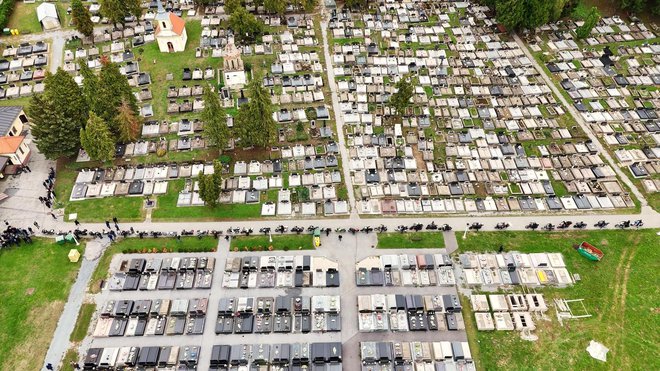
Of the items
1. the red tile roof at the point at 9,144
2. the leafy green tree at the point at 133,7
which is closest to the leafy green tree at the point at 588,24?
the leafy green tree at the point at 133,7

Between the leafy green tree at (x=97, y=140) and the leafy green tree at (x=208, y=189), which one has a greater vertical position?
the leafy green tree at (x=97, y=140)

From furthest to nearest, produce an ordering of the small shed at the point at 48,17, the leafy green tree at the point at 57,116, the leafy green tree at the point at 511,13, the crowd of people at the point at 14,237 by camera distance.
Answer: the small shed at the point at 48,17 < the leafy green tree at the point at 511,13 < the leafy green tree at the point at 57,116 < the crowd of people at the point at 14,237

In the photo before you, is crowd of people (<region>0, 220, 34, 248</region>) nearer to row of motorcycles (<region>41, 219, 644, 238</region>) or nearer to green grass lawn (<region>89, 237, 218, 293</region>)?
row of motorcycles (<region>41, 219, 644, 238</region>)

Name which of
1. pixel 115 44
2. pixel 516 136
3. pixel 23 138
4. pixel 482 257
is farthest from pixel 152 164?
pixel 516 136

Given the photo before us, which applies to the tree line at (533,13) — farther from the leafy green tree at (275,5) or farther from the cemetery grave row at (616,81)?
the leafy green tree at (275,5)

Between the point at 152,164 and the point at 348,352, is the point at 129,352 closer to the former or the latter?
the point at 348,352

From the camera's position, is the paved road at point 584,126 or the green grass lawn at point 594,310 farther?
the paved road at point 584,126

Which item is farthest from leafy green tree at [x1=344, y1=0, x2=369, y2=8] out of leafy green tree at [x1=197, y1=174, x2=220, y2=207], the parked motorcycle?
the parked motorcycle
